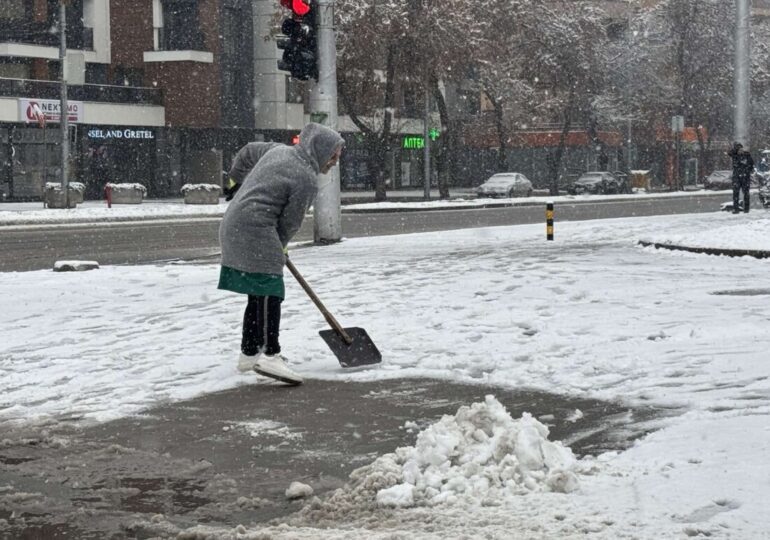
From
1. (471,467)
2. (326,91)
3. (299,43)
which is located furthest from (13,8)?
(471,467)

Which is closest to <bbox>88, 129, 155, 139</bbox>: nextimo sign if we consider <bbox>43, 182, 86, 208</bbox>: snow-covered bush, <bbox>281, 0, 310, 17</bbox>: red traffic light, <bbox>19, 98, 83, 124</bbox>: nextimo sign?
<bbox>19, 98, 83, 124</bbox>: nextimo sign

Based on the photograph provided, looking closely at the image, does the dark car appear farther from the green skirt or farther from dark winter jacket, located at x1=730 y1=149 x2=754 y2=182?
the green skirt

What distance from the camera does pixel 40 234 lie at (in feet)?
87.7

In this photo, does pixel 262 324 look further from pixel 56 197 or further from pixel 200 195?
pixel 200 195

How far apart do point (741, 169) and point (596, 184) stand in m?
31.9

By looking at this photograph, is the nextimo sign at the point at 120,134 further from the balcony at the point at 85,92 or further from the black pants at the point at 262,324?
the black pants at the point at 262,324

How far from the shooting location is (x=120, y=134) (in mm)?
51000

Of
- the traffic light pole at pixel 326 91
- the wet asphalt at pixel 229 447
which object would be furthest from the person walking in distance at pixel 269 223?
the traffic light pole at pixel 326 91

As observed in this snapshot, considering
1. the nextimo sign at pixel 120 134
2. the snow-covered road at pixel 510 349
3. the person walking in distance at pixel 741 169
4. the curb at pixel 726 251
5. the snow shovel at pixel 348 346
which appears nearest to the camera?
the snow-covered road at pixel 510 349

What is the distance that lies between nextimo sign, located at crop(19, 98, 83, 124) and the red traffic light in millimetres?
30571

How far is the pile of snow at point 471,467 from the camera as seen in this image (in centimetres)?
497

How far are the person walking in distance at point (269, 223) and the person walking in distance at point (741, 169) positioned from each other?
68.0 ft

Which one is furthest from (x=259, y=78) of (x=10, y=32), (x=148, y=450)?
(x=148, y=450)

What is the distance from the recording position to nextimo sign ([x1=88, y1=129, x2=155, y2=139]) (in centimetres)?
5000
